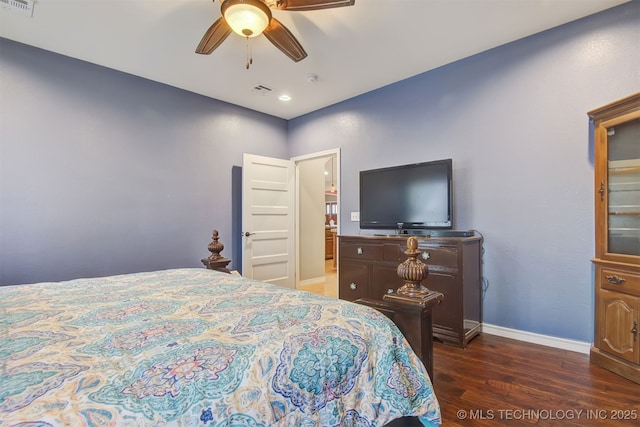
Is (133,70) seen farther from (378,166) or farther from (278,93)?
(378,166)

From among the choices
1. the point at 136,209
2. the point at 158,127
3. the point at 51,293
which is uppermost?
the point at 158,127

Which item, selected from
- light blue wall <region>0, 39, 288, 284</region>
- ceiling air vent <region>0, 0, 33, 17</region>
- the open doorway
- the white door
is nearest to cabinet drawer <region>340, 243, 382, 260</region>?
the white door

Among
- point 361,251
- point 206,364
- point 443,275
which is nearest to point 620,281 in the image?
point 443,275

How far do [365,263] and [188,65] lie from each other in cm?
271

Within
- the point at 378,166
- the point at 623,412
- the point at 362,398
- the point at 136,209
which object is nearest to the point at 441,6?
the point at 378,166

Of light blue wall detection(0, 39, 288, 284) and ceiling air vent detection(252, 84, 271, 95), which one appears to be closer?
light blue wall detection(0, 39, 288, 284)

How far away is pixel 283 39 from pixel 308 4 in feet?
1.31

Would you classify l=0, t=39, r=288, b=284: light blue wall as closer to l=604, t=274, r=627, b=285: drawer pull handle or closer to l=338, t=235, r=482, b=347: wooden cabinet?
l=338, t=235, r=482, b=347: wooden cabinet

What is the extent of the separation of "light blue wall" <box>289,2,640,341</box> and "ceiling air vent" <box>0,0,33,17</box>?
11.1ft

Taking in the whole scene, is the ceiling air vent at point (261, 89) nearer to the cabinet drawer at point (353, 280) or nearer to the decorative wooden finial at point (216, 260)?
the decorative wooden finial at point (216, 260)

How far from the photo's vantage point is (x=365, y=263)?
3293mm

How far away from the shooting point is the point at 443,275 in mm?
2709

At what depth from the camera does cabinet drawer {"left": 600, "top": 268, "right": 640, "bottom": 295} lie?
2047mm

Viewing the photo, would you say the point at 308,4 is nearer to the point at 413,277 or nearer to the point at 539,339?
the point at 413,277
